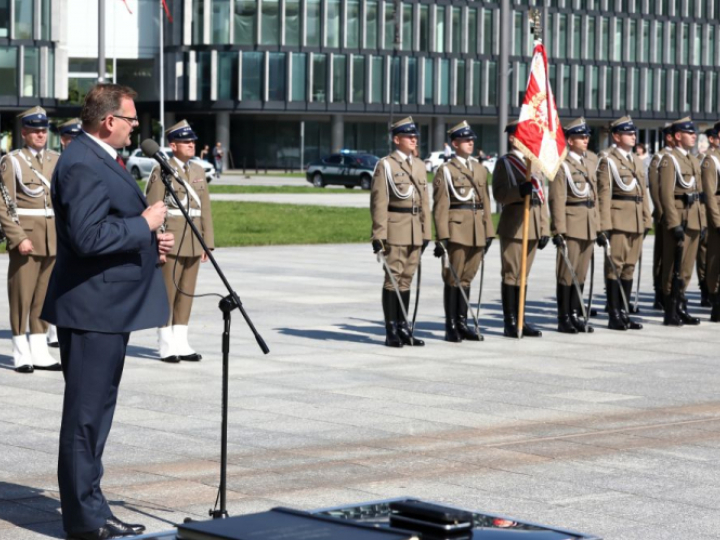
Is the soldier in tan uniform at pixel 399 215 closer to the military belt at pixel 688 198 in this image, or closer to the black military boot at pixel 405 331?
the black military boot at pixel 405 331

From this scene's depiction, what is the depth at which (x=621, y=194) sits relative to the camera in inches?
595

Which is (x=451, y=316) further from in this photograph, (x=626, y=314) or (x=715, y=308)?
(x=715, y=308)

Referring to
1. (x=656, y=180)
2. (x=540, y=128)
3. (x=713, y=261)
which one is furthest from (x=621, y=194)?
(x=713, y=261)

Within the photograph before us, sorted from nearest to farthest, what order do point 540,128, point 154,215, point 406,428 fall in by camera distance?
point 154,215 → point 406,428 → point 540,128

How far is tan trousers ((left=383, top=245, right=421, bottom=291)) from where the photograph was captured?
13.4 meters

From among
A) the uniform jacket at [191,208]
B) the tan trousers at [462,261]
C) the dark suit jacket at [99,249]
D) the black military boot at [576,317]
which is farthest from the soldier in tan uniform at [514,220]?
the dark suit jacket at [99,249]

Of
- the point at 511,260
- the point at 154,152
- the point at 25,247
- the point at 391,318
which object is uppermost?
the point at 154,152

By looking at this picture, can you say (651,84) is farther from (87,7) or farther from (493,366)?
(493,366)

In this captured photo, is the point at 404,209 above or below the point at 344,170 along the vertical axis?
above

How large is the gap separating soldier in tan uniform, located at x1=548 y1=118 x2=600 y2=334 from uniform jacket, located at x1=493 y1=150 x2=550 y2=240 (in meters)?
0.15

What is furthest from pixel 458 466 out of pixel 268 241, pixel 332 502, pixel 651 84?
pixel 651 84

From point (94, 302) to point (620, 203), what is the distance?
9.72 m

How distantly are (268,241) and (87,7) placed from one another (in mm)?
54826

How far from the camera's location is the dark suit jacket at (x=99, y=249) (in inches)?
237
